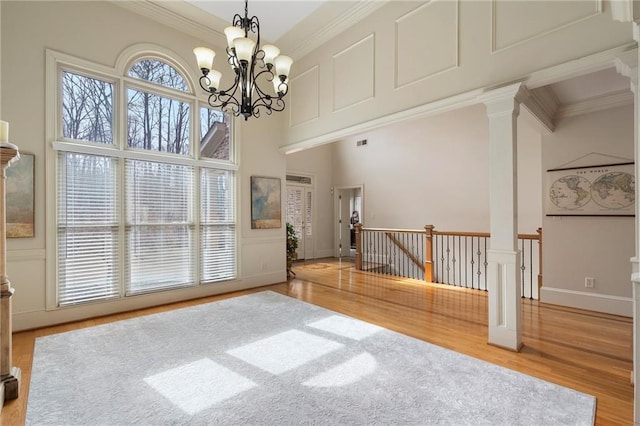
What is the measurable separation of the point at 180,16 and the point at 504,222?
5.09 meters

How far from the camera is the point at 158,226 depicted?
173 inches

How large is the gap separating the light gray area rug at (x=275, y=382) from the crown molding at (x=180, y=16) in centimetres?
421

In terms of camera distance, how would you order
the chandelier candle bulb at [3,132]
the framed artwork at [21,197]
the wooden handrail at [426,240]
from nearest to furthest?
1. the chandelier candle bulb at [3,132]
2. the framed artwork at [21,197]
3. the wooden handrail at [426,240]

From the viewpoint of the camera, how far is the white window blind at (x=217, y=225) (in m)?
4.88

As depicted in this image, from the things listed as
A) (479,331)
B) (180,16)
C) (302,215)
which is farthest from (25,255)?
(302,215)

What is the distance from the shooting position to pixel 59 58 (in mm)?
3639

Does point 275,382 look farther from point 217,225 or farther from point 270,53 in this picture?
point 217,225

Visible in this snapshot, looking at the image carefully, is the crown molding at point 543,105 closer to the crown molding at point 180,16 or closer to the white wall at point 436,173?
the white wall at point 436,173

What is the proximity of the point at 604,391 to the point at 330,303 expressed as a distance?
298 centimetres

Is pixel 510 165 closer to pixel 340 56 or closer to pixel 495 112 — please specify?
pixel 495 112

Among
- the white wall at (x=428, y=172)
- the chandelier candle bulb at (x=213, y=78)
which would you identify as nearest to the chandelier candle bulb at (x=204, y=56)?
the chandelier candle bulb at (x=213, y=78)

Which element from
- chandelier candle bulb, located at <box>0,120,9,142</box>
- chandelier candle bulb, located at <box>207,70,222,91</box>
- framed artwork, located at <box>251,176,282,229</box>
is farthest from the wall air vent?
chandelier candle bulb, located at <box>0,120,9,142</box>

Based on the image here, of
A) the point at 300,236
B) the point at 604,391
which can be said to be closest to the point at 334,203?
the point at 300,236

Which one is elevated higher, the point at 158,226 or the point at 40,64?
the point at 40,64
